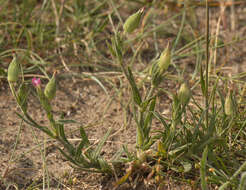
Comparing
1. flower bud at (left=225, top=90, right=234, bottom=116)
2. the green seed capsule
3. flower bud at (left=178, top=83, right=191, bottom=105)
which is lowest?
flower bud at (left=225, top=90, right=234, bottom=116)

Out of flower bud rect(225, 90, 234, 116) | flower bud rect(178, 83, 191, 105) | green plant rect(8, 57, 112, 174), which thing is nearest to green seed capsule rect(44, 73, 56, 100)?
green plant rect(8, 57, 112, 174)

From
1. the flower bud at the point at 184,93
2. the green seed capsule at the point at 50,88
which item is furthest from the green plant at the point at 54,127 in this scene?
the flower bud at the point at 184,93

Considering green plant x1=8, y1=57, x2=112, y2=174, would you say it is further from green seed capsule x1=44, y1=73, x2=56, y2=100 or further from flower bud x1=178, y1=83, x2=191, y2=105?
flower bud x1=178, y1=83, x2=191, y2=105

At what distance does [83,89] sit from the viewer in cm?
186

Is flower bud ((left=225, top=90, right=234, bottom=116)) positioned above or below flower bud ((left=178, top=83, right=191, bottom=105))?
below

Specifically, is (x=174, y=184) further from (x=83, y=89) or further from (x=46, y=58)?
(x=46, y=58)

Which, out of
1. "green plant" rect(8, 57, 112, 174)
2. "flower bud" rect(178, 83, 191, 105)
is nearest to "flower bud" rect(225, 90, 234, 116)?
"flower bud" rect(178, 83, 191, 105)

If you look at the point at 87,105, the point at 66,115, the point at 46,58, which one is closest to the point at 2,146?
the point at 66,115

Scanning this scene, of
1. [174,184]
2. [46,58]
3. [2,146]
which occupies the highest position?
[46,58]

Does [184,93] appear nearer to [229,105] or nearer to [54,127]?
[229,105]

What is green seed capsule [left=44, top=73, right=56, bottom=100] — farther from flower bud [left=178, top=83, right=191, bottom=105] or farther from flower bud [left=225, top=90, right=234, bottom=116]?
flower bud [left=225, top=90, right=234, bottom=116]

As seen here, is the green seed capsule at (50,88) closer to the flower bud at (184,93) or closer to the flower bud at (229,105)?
the flower bud at (184,93)

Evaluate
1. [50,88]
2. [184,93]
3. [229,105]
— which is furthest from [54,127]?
[229,105]

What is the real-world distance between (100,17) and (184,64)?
587 mm
